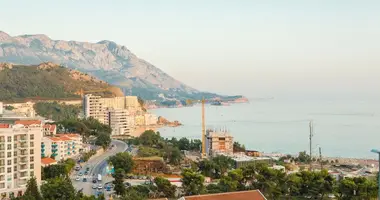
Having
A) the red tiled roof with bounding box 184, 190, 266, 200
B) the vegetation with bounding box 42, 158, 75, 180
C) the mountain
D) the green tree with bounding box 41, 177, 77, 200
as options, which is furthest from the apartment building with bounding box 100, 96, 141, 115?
the mountain

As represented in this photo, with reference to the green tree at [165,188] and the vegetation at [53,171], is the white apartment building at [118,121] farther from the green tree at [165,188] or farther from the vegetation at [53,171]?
the green tree at [165,188]

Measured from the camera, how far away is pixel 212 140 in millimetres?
17859

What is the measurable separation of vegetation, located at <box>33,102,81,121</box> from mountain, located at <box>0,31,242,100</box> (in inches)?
2431

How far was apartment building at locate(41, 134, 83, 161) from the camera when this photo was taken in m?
13.9

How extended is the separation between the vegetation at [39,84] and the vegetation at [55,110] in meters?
2.57

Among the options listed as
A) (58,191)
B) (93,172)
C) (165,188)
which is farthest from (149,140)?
(58,191)

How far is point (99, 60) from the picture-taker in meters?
129

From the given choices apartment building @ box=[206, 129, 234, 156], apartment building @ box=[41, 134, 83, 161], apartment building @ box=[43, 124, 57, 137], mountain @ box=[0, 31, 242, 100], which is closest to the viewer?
apartment building @ box=[41, 134, 83, 161]

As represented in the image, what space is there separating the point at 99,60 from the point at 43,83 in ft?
320

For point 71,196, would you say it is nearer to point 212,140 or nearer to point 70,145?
point 70,145

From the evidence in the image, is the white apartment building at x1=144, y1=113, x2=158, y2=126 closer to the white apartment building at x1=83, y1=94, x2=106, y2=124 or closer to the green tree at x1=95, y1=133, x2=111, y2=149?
the white apartment building at x1=83, y1=94, x2=106, y2=124

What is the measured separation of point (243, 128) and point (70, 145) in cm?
2228

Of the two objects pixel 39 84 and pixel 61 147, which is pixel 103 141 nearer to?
pixel 61 147

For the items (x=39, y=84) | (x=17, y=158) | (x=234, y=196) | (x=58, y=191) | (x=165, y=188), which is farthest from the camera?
(x=39, y=84)
